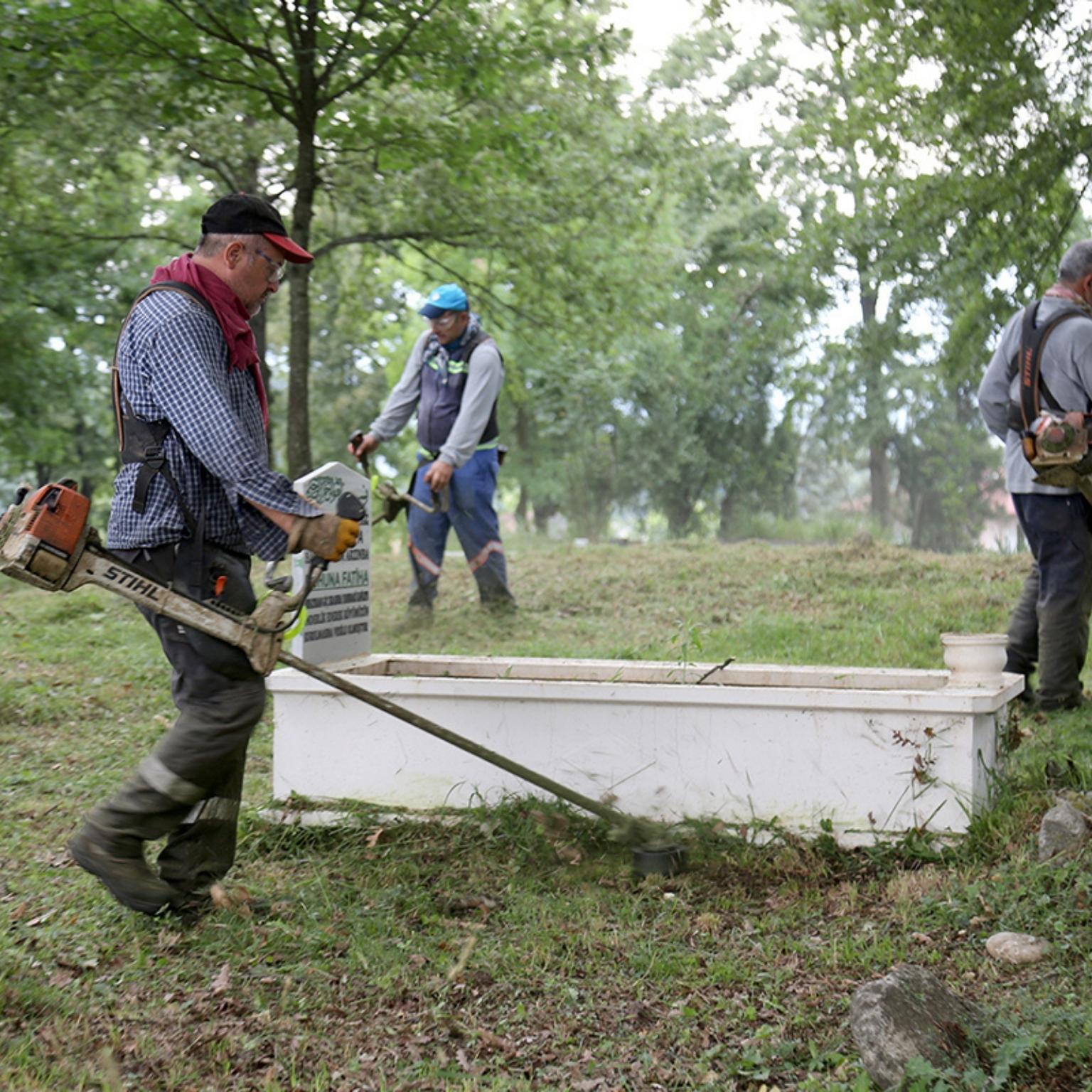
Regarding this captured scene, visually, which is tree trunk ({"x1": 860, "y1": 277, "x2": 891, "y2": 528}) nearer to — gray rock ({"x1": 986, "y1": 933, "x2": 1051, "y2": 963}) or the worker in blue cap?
the worker in blue cap

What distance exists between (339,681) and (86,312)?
13028 millimetres

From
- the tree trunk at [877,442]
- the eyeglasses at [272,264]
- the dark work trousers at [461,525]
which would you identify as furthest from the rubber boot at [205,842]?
the tree trunk at [877,442]

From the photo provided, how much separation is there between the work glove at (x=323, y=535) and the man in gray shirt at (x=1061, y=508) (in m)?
3.30

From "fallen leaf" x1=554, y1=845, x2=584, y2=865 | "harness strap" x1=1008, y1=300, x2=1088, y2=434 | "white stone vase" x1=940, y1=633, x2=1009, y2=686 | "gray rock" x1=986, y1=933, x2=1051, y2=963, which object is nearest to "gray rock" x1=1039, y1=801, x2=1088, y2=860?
"gray rock" x1=986, y1=933, x2=1051, y2=963

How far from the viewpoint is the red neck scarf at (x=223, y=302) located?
392 centimetres

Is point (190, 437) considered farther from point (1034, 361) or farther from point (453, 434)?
point (453, 434)

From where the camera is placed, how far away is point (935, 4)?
22.3ft

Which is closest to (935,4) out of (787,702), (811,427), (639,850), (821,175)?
(787,702)

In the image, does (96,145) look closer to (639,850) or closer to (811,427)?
(639,850)

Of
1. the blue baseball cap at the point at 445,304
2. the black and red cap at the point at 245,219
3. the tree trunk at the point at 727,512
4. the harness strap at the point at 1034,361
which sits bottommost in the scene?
the tree trunk at the point at 727,512

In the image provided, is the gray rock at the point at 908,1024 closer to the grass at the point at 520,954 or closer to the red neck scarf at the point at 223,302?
the grass at the point at 520,954

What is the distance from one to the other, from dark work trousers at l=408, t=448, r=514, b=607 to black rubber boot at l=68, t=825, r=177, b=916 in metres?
4.64

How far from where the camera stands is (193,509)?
3.86 meters

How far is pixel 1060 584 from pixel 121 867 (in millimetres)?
4245
